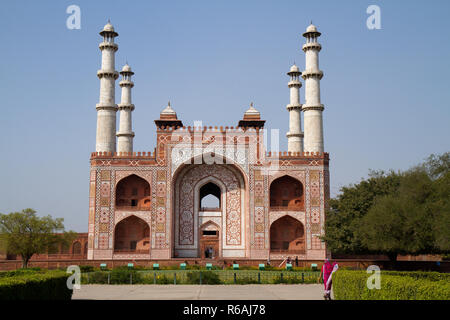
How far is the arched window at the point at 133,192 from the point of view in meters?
33.8

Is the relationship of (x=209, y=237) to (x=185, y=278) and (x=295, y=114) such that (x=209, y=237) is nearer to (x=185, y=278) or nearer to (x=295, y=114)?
(x=295, y=114)

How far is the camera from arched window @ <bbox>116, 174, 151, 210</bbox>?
33.8 metres

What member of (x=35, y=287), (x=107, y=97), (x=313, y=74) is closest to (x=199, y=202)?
(x=107, y=97)

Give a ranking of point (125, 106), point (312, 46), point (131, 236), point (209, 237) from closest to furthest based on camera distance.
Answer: point (209, 237) → point (131, 236) → point (312, 46) → point (125, 106)

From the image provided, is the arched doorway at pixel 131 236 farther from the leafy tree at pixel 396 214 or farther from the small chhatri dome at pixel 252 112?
the leafy tree at pixel 396 214

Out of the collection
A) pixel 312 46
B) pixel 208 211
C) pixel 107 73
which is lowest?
pixel 208 211

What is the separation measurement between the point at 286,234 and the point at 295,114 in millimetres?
10256

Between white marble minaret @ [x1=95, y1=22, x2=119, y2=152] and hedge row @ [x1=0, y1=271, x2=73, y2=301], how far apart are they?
21.3m

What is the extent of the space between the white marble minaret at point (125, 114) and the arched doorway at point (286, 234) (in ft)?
44.4

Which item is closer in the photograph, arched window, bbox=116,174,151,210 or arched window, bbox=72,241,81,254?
arched window, bbox=116,174,151,210

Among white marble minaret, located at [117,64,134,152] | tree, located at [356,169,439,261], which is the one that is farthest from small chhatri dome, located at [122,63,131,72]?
tree, located at [356,169,439,261]

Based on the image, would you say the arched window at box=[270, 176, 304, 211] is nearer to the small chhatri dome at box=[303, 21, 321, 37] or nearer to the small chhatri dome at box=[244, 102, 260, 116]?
the small chhatri dome at box=[244, 102, 260, 116]

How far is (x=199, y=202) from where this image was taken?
1337 inches

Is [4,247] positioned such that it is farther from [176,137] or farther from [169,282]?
[169,282]
